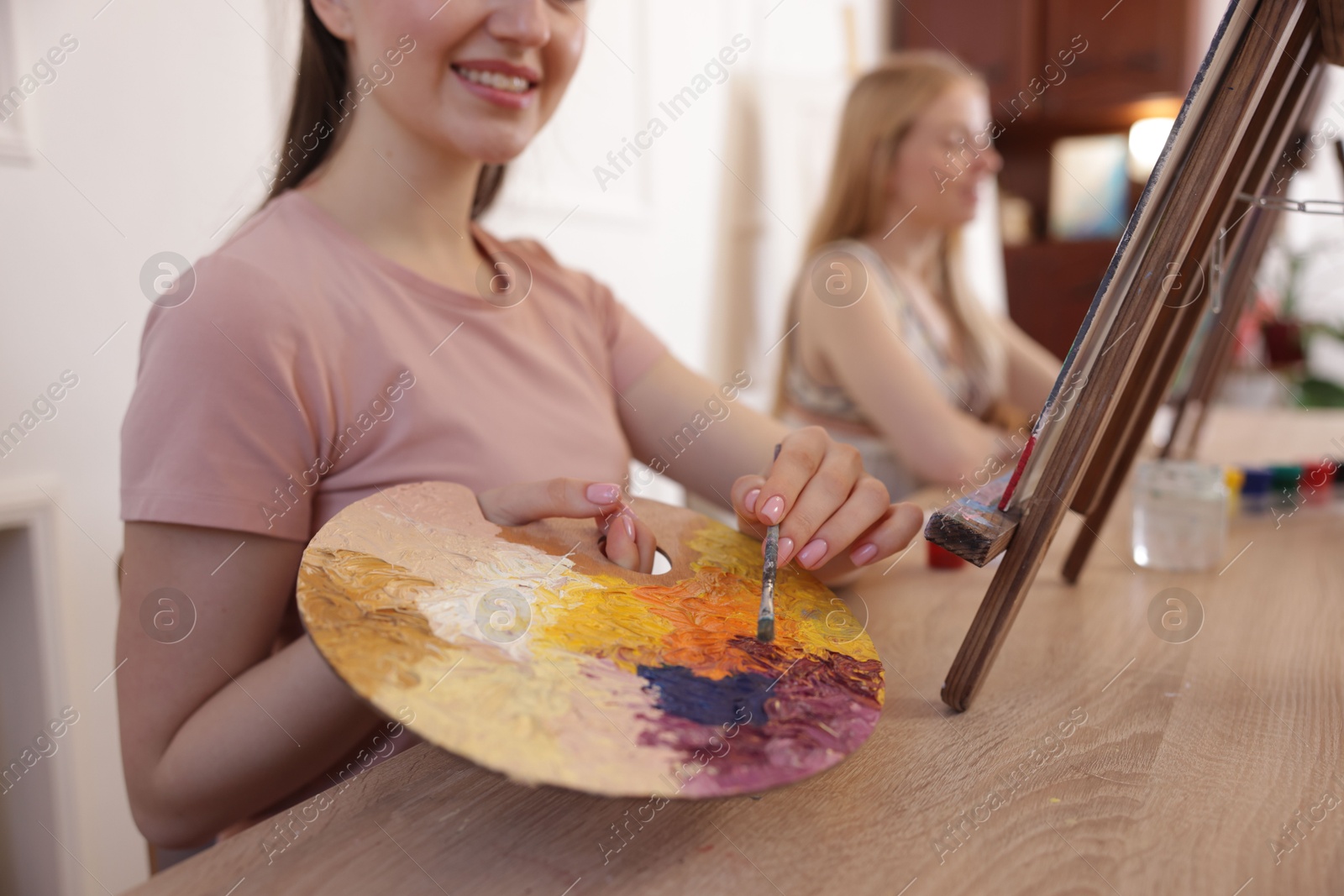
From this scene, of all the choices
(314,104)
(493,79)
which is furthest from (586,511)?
(314,104)

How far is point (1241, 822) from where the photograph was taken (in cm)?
44

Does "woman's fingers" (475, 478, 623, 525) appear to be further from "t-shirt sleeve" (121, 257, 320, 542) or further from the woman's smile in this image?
the woman's smile

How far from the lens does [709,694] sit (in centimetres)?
43

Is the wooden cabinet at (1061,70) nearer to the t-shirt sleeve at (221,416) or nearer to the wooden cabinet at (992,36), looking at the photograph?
the wooden cabinet at (992,36)

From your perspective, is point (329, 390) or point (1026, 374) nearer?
point (329, 390)

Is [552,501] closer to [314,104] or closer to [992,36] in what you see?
[314,104]

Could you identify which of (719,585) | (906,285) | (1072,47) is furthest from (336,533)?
(1072,47)

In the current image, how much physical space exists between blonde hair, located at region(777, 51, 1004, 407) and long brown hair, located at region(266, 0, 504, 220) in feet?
3.78

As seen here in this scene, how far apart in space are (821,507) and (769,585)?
0.28 ft

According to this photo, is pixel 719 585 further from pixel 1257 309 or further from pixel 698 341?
pixel 1257 309

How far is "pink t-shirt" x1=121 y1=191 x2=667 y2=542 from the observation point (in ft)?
2.15

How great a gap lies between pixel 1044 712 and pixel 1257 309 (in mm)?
2732

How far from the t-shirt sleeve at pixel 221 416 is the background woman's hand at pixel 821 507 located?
337mm

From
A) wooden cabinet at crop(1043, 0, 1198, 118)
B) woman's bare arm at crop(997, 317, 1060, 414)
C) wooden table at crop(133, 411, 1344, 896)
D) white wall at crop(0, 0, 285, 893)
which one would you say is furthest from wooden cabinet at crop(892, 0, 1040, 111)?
wooden table at crop(133, 411, 1344, 896)
